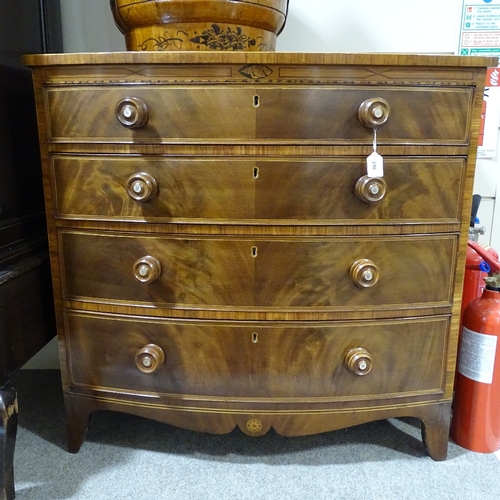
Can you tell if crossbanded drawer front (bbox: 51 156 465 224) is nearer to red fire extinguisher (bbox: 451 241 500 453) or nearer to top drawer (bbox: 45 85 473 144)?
top drawer (bbox: 45 85 473 144)

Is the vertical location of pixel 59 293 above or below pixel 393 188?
below

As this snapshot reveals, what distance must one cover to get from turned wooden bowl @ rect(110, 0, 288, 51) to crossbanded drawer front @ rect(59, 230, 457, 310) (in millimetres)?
457

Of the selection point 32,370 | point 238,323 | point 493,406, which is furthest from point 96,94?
→ point 493,406

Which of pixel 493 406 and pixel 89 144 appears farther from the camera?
pixel 493 406

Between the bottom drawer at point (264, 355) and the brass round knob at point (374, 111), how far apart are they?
456 millimetres

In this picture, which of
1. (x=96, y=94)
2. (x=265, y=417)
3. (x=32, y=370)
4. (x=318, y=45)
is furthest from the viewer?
(x=32, y=370)

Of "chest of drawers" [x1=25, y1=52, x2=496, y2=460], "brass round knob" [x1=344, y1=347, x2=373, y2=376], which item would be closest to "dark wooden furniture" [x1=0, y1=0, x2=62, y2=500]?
"chest of drawers" [x1=25, y1=52, x2=496, y2=460]

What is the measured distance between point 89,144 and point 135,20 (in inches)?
12.7

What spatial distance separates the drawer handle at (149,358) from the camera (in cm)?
105

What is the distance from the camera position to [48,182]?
1.03m

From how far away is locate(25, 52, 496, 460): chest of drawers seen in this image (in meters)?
0.95

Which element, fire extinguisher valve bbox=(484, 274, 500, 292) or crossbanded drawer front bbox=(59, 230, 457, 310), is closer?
crossbanded drawer front bbox=(59, 230, 457, 310)

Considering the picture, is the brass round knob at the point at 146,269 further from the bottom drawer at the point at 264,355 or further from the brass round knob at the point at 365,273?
the brass round knob at the point at 365,273

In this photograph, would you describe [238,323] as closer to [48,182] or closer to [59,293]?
[59,293]
